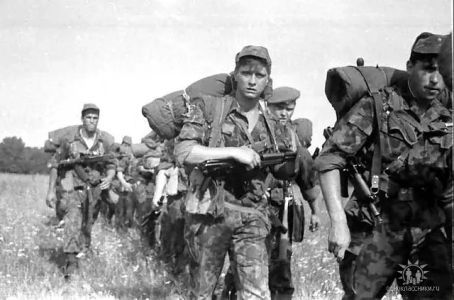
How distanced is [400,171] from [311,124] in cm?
331

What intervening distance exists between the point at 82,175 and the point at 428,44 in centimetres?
602

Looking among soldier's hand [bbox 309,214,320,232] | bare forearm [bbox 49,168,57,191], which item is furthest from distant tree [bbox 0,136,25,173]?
soldier's hand [bbox 309,214,320,232]

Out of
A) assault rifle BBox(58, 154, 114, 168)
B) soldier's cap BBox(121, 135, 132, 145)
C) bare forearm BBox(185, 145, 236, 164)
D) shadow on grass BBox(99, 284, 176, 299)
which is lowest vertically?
shadow on grass BBox(99, 284, 176, 299)

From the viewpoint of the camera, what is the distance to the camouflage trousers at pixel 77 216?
27.3 feet

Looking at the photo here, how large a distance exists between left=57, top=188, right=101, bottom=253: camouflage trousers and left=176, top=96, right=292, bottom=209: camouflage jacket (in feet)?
14.2

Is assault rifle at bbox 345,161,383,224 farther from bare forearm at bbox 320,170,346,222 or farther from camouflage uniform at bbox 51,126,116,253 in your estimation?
camouflage uniform at bbox 51,126,116,253

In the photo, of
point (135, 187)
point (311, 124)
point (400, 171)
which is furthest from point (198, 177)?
point (135, 187)

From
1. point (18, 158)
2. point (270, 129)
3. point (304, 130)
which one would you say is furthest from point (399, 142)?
point (18, 158)

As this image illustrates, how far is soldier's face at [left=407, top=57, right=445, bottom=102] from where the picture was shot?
3809 mm

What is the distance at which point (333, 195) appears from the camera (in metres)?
3.75

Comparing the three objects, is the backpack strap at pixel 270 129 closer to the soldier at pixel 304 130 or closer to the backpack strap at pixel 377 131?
the backpack strap at pixel 377 131

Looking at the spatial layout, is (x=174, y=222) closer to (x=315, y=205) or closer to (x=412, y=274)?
(x=315, y=205)

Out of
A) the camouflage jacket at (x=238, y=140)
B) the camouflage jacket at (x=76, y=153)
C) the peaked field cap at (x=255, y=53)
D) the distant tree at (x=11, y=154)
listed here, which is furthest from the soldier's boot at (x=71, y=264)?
the distant tree at (x=11, y=154)

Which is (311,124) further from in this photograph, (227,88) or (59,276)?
(59,276)
